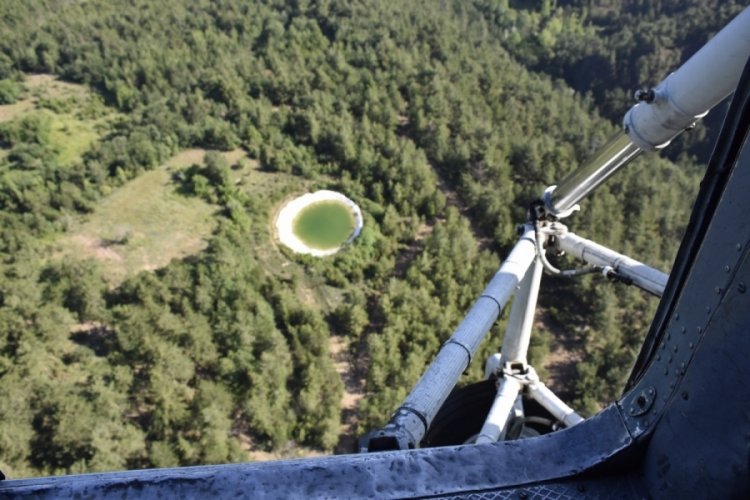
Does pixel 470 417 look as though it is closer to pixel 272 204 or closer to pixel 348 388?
pixel 348 388

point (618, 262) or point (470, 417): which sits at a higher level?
point (618, 262)

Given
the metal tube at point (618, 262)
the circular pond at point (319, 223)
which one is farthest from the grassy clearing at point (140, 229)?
the metal tube at point (618, 262)

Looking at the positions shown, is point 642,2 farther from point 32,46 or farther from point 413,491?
point 413,491

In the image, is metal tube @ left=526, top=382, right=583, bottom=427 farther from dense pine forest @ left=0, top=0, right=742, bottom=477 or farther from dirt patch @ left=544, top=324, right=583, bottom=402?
dirt patch @ left=544, top=324, right=583, bottom=402

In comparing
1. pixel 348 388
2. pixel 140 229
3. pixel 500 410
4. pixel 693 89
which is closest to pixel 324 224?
pixel 140 229

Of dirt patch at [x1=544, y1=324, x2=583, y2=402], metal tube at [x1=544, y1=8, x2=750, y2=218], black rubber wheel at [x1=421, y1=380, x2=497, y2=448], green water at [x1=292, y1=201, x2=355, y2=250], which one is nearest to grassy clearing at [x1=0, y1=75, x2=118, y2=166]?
green water at [x1=292, y1=201, x2=355, y2=250]

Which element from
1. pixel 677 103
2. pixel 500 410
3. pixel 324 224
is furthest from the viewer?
pixel 324 224
